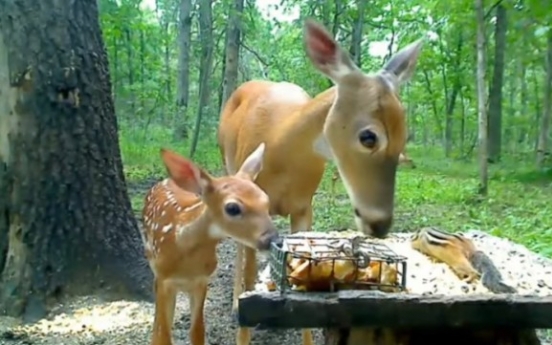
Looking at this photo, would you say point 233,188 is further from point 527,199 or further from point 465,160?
point 465,160

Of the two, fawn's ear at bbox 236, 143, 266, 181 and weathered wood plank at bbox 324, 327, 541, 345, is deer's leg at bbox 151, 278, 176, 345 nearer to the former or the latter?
fawn's ear at bbox 236, 143, 266, 181

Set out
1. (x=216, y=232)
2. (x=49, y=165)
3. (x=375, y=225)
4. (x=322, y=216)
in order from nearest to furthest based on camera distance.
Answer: (x=375, y=225), (x=216, y=232), (x=49, y=165), (x=322, y=216)

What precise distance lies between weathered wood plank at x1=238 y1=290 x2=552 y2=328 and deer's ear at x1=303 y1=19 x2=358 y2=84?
1.19m

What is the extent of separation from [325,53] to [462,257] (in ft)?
3.24

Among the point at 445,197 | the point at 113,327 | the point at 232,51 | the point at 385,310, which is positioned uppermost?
the point at 232,51

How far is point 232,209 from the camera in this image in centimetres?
325

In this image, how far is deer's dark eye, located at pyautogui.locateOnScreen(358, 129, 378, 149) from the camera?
308 centimetres

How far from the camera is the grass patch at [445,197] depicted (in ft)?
23.5

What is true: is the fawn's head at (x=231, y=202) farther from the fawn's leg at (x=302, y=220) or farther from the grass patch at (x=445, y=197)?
the grass patch at (x=445, y=197)

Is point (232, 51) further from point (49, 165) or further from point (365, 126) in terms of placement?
point (365, 126)

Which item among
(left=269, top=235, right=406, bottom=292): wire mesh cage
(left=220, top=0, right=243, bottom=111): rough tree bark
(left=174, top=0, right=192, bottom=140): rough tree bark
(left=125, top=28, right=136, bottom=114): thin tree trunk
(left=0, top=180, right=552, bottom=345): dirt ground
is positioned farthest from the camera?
(left=125, top=28, right=136, bottom=114): thin tree trunk

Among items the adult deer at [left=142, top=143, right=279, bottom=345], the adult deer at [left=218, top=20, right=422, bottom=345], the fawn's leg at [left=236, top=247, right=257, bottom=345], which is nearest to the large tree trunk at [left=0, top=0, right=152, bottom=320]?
the adult deer at [left=218, top=20, right=422, bottom=345]

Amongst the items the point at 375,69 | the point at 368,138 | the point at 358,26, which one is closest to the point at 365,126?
the point at 368,138

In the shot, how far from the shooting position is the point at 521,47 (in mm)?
14266
